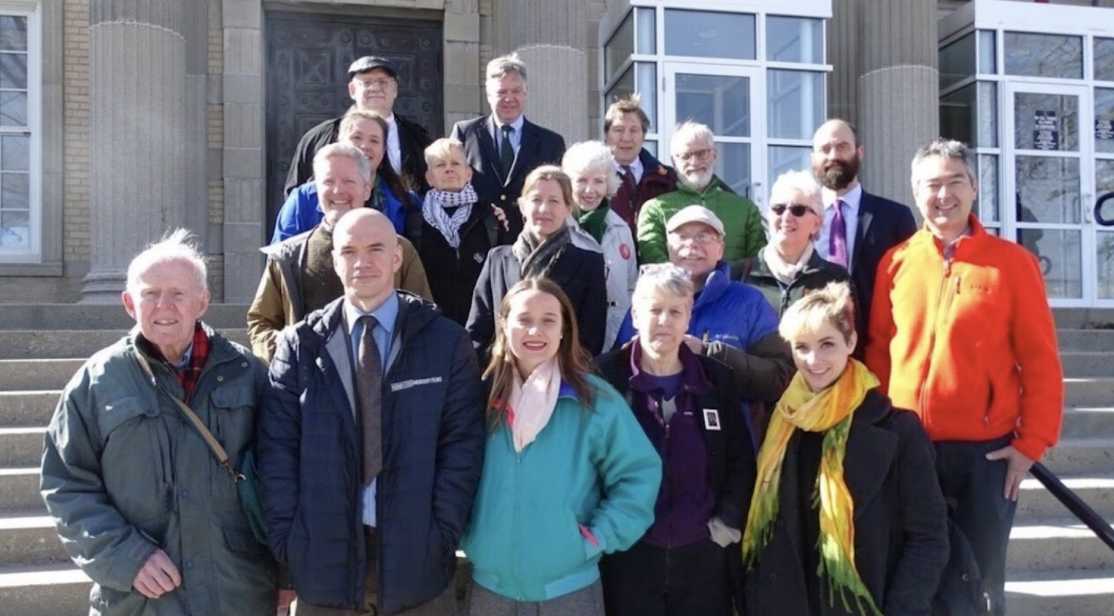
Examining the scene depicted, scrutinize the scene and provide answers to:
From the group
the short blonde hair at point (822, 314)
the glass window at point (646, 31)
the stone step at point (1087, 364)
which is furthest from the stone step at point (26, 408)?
the stone step at point (1087, 364)

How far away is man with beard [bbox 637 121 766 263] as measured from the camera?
4809 millimetres

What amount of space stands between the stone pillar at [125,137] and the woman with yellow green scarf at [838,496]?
283 inches

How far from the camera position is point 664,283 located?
335 centimetres

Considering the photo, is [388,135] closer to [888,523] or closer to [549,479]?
[549,479]

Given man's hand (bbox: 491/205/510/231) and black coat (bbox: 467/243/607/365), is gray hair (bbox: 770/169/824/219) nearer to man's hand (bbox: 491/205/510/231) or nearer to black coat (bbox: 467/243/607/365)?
black coat (bbox: 467/243/607/365)

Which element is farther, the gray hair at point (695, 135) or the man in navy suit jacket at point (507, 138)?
the man in navy suit jacket at point (507, 138)

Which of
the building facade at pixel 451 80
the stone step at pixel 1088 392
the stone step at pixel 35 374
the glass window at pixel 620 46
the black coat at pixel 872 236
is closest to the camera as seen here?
the black coat at pixel 872 236

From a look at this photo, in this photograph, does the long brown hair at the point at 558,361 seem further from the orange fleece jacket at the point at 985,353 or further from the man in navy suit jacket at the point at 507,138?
the man in navy suit jacket at the point at 507,138

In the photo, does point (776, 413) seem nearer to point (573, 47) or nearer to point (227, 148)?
point (573, 47)

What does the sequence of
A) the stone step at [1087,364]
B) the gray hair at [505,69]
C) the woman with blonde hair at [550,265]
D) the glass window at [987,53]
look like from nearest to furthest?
the woman with blonde hair at [550,265] → the gray hair at [505,69] → the stone step at [1087,364] → the glass window at [987,53]

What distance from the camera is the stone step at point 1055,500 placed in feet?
19.7

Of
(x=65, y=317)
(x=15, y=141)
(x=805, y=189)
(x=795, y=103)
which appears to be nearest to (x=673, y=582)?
(x=805, y=189)

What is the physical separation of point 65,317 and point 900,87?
8.63m

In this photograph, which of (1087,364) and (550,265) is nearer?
(550,265)
